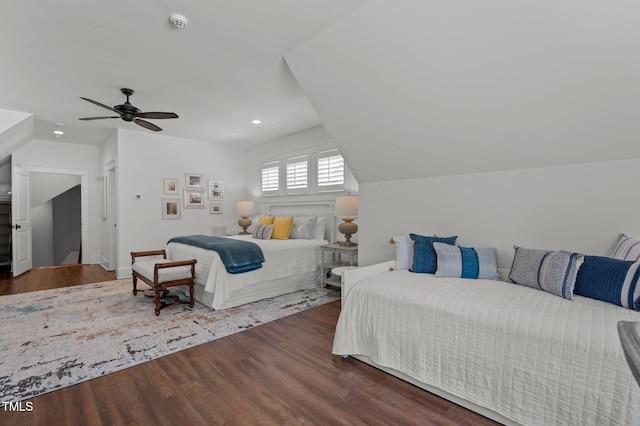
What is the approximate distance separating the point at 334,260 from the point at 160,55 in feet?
11.5

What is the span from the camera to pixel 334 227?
196 inches

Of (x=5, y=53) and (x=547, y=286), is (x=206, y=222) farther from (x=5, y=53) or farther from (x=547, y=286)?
(x=547, y=286)

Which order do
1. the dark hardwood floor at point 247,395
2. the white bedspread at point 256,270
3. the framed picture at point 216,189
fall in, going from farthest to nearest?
the framed picture at point 216,189, the white bedspread at point 256,270, the dark hardwood floor at point 247,395

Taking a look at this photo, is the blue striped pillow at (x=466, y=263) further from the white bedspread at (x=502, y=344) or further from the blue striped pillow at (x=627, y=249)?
the blue striped pillow at (x=627, y=249)

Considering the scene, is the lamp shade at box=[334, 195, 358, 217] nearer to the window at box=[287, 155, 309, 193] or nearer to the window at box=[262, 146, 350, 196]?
the window at box=[262, 146, 350, 196]

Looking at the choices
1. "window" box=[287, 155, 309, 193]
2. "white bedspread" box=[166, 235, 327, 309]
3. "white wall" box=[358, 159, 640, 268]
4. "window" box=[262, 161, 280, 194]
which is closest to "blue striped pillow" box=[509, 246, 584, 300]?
"white wall" box=[358, 159, 640, 268]

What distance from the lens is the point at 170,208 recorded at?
6.00 meters

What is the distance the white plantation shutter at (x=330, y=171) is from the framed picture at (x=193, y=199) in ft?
9.16

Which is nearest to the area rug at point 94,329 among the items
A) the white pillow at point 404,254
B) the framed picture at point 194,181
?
the white pillow at point 404,254

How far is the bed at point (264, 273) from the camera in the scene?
3543mm

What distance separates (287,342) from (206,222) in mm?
4447

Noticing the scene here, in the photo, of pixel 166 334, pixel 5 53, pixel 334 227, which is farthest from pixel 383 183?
pixel 5 53

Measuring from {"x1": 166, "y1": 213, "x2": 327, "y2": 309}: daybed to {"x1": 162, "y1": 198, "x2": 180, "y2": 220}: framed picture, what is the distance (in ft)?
4.98

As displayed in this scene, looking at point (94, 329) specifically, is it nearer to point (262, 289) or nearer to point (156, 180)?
A: point (262, 289)
